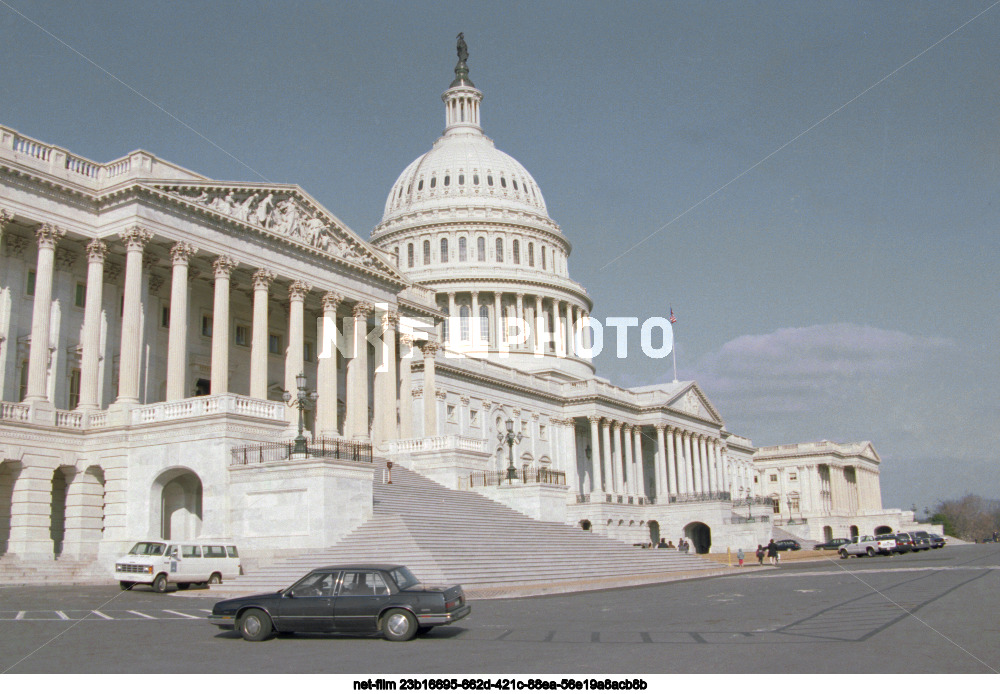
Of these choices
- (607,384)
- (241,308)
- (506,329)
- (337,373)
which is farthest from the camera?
(506,329)

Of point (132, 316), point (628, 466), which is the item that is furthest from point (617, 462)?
point (132, 316)

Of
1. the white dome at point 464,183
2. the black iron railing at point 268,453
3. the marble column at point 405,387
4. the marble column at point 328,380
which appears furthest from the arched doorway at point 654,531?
the black iron railing at point 268,453

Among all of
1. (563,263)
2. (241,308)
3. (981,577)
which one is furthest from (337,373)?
(563,263)

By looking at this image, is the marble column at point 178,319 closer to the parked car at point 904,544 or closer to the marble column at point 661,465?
the parked car at point 904,544

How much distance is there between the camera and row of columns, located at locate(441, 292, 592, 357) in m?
115

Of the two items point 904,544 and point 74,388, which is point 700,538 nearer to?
point 904,544

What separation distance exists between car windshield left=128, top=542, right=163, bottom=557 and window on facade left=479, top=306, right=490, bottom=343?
8232cm

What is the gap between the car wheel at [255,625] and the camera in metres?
17.8

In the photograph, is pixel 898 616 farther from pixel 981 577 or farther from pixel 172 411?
pixel 172 411

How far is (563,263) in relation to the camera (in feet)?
420

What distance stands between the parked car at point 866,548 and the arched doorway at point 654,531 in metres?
27.0

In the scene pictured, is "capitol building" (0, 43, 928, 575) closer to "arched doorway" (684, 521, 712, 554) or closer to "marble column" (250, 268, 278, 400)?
"marble column" (250, 268, 278, 400)

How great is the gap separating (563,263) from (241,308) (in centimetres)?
7816

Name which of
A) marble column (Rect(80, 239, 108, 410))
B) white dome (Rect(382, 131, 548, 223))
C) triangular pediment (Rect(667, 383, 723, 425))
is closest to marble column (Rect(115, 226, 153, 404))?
marble column (Rect(80, 239, 108, 410))
